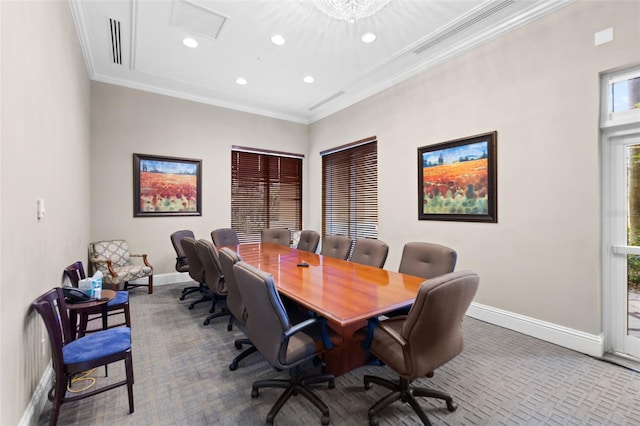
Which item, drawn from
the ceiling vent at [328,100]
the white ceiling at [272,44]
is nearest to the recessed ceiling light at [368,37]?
the white ceiling at [272,44]

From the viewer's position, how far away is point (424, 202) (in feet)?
13.3

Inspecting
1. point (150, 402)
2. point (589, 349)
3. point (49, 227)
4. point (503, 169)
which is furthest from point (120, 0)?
point (589, 349)

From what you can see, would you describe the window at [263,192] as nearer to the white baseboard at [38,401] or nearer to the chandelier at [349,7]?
the chandelier at [349,7]

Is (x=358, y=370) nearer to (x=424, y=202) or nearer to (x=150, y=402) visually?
(x=150, y=402)

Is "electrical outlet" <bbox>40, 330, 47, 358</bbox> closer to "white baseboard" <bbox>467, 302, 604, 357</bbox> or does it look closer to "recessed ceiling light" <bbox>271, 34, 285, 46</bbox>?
"recessed ceiling light" <bbox>271, 34, 285, 46</bbox>

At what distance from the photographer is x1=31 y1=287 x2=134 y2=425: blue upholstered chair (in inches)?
64.8

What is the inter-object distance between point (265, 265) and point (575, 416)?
8.69 ft

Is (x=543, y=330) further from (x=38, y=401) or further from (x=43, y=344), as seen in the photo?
(x=43, y=344)

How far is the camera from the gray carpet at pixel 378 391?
1813mm

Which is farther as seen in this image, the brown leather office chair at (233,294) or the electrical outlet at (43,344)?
the brown leather office chair at (233,294)

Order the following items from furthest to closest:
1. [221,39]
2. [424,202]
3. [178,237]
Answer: [178,237]
[424,202]
[221,39]

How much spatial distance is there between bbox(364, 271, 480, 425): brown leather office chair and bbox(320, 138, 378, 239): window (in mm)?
3164

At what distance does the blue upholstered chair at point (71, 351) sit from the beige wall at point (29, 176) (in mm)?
121

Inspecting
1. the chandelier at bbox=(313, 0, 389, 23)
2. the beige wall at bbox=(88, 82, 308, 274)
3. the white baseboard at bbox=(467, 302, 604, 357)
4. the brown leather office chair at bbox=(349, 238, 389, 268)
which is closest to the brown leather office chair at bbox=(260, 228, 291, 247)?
the beige wall at bbox=(88, 82, 308, 274)
